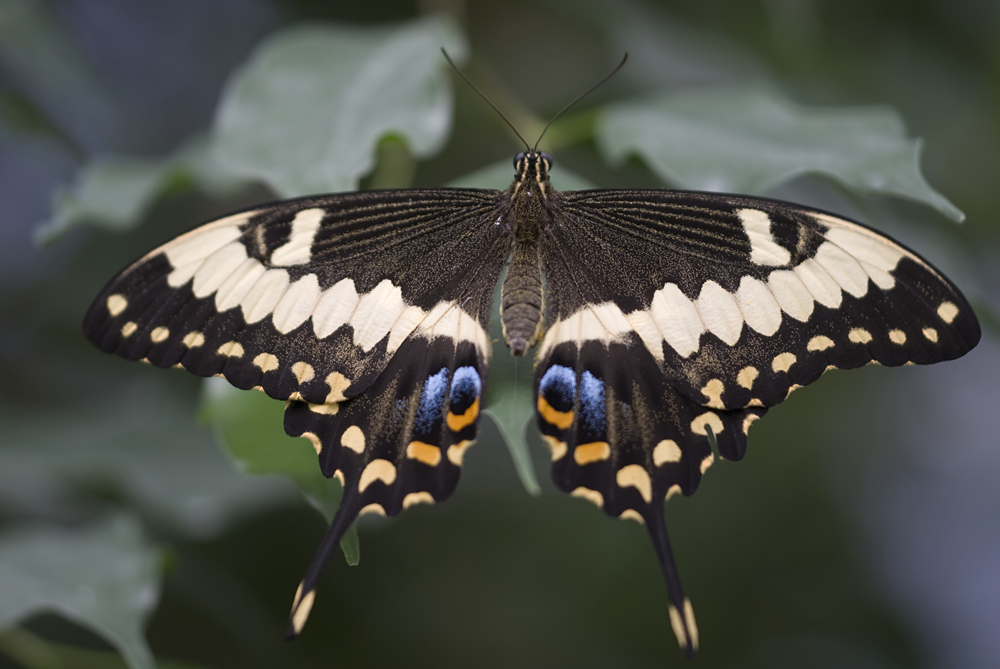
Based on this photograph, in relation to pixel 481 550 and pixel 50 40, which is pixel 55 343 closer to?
pixel 50 40

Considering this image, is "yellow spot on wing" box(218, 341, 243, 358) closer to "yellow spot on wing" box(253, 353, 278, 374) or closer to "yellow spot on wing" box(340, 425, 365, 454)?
"yellow spot on wing" box(253, 353, 278, 374)

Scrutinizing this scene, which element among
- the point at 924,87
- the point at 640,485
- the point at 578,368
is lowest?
the point at 640,485

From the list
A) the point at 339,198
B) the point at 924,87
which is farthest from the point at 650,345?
the point at 924,87

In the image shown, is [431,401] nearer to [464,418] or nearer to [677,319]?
[464,418]

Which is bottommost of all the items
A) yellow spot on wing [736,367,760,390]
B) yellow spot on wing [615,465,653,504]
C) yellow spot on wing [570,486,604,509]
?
yellow spot on wing [570,486,604,509]

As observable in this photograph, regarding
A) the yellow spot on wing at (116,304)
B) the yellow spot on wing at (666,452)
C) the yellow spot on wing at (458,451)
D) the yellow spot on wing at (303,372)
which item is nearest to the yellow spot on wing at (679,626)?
the yellow spot on wing at (666,452)

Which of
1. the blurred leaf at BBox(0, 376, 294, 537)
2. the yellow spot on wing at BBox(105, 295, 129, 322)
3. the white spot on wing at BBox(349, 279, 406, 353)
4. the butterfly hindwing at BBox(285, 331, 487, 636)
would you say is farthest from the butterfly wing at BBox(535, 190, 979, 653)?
the blurred leaf at BBox(0, 376, 294, 537)

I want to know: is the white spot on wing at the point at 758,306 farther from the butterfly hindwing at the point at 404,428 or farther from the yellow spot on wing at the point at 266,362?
the yellow spot on wing at the point at 266,362
